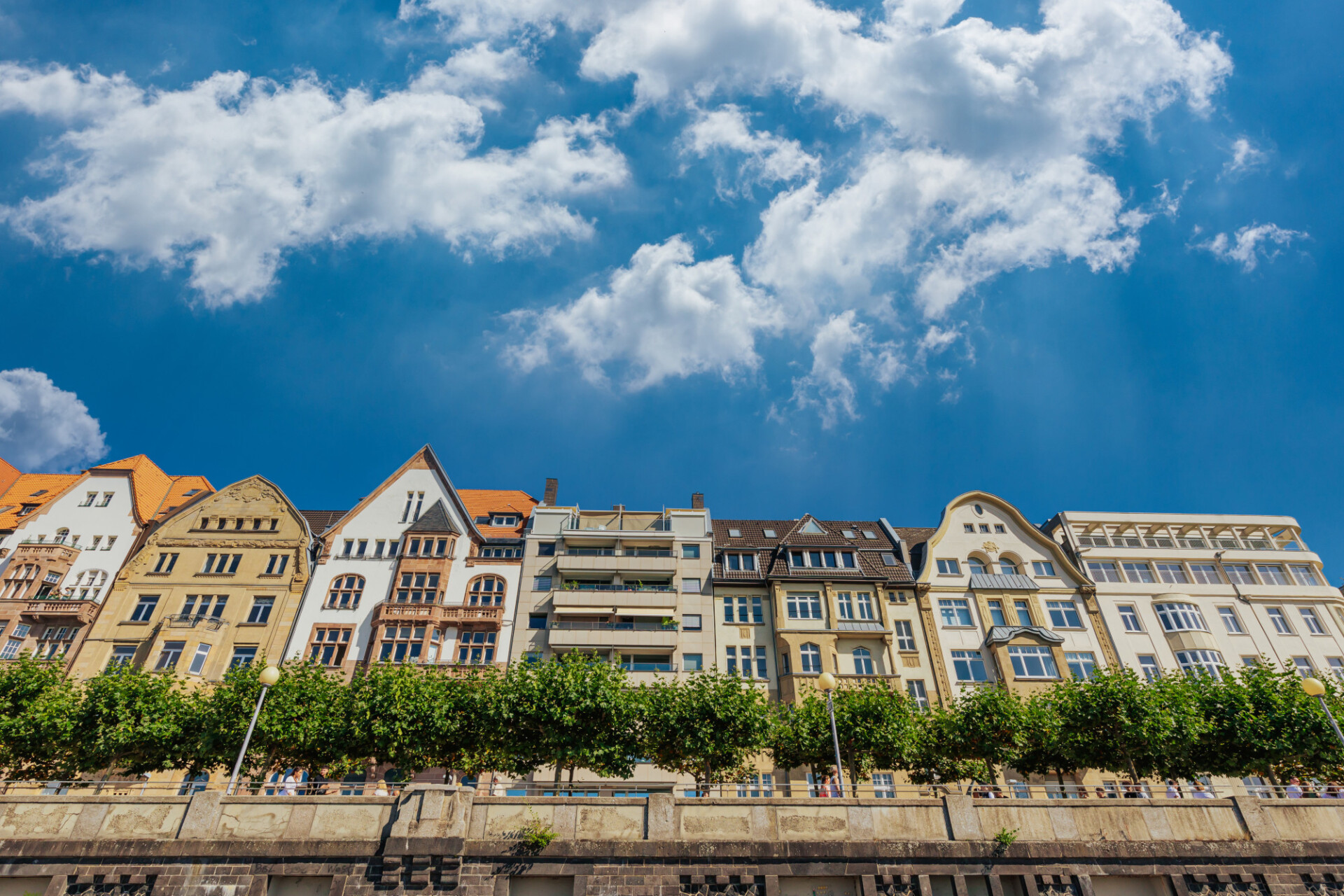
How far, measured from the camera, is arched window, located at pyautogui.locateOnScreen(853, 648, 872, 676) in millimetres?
44000

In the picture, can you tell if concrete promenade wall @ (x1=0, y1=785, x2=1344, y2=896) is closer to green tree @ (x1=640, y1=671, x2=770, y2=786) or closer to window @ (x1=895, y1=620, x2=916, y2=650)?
green tree @ (x1=640, y1=671, x2=770, y2=786)

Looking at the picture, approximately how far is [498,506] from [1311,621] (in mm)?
54814

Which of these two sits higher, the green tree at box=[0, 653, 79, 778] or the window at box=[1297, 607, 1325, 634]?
the window at box=[1297, 607, 1325, 634]

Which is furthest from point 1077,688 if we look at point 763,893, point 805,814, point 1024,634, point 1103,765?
point 763,893

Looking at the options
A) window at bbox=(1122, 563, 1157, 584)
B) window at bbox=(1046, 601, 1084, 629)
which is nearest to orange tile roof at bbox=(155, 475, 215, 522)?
window at bbox=(1046, 601, 1084, 629)

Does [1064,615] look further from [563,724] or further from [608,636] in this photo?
[563,724]

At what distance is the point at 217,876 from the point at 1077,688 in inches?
1311

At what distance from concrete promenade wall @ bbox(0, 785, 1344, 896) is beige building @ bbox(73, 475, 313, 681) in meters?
18.9

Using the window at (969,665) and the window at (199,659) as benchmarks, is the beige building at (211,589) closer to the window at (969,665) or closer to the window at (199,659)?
the window at (199,659)

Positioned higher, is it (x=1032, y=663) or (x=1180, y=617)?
(x=1180, y=617)

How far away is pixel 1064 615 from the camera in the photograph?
47.7 meters

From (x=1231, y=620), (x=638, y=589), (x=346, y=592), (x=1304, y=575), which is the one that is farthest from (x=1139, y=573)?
(x=346, y=592)

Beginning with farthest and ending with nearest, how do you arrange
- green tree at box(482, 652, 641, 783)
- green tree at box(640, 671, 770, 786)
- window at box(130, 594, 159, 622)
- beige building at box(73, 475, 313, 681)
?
window at box(130, 594, 159, 622) → beige building at box(73, 475, 313, 681) → green tree at box(640, 671, 770, 786) → green tree at box(482, 652, 641, 783)

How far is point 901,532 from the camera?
56.0m
